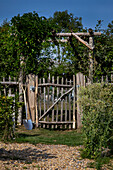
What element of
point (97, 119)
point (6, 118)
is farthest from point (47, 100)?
point (97, 119)

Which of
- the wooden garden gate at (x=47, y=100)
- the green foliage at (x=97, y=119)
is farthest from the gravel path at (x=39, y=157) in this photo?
the wooden garden gate at (x=47, y=100)

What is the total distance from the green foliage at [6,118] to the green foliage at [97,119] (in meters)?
1.85

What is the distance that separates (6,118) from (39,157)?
1.58m

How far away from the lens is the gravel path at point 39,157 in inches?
149

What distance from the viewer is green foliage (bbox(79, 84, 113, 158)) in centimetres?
432

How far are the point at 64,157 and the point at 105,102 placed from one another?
1.31 meters

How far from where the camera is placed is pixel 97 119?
4312 mm

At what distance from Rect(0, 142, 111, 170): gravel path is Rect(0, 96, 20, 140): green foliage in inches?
14.5

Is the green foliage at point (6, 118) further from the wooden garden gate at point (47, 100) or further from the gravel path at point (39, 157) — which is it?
the wooden garden gate at point (47, 100)

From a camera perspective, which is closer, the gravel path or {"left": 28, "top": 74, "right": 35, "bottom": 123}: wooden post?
the gravel path

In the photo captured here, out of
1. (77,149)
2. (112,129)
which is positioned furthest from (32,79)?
(112,129)

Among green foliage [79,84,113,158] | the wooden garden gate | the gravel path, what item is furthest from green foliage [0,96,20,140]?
the wooden garden gate

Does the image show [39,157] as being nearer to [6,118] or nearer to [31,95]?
[6,118]

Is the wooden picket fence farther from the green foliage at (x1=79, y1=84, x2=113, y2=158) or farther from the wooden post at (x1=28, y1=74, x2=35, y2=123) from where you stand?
the green foliage at (x1=79, y1=84, x2=113, y2=158)
